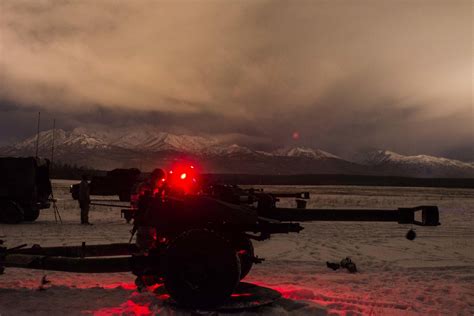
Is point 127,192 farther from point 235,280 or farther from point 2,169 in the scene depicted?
point 235,280

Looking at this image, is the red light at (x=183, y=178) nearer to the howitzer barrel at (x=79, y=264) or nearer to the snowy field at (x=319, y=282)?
the howitzer barrel at (x=79, y=264)

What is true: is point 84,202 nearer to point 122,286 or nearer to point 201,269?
point 122,286

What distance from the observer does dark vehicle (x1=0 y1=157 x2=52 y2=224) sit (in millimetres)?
15766

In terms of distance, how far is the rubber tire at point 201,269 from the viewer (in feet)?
16.8

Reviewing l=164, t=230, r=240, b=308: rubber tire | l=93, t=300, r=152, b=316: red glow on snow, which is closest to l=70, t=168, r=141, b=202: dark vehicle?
l=93, t=300, r=152, b=316: red glow on snow

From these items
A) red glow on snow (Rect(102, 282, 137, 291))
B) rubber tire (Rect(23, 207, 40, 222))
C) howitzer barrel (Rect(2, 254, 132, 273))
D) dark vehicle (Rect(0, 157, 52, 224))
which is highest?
dark vehicle (Rect(0, 157, 52, 224))

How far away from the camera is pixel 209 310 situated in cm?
522

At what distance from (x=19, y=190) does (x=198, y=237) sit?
13535mm

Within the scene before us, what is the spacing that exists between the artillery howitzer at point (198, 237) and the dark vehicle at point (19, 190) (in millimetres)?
11010

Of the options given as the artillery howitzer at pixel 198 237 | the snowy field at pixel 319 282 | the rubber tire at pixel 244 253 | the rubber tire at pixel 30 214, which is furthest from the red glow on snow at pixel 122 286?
the rubber tire at pixel 30 214

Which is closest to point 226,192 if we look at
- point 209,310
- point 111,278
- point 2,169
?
point 209,310

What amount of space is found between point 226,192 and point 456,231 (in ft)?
39.5

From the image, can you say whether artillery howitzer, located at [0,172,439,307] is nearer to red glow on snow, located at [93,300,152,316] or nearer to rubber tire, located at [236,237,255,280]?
rubber tire, located at [236,237,255,280]

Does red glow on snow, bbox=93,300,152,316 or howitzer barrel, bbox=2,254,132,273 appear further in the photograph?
howitzer barrel, bbox=2,254,132,273
